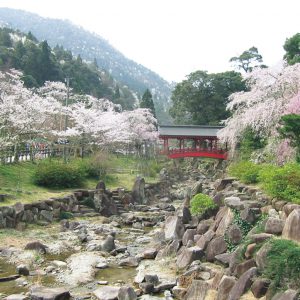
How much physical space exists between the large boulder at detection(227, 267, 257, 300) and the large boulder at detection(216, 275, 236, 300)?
0.58 ft

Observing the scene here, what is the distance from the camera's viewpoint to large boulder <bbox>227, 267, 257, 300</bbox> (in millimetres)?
8492

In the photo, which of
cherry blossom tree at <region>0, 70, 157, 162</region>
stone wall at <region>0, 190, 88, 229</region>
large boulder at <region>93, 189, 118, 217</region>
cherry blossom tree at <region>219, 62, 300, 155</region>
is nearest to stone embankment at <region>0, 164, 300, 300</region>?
stone wall at <region>0, 190, 88, 229</region>

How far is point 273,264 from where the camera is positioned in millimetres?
8320

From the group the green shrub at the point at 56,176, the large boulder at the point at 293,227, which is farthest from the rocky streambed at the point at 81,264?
the green shrub at the point at 56,176

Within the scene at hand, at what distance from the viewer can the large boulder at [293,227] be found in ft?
30.0

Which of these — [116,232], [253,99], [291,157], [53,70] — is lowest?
[116,232]

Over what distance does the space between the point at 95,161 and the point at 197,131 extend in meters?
19.4

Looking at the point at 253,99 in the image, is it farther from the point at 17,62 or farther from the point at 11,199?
the point at 17,62

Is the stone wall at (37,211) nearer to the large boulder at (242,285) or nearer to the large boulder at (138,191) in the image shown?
the large boulder at (138,191)

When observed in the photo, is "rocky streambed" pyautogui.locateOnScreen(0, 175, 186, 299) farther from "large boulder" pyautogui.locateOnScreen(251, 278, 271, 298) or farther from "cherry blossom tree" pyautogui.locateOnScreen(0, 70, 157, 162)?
"cherry blossom tree" pyautogui.locateOnScreen(0, 70, 157, 162)

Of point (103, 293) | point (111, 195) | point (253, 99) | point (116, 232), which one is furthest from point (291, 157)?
point (111, 195)

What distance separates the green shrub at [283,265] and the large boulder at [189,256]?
3237 mm

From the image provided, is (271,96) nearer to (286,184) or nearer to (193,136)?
(286,184)

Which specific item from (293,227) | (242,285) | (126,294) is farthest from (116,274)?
(293,227)
